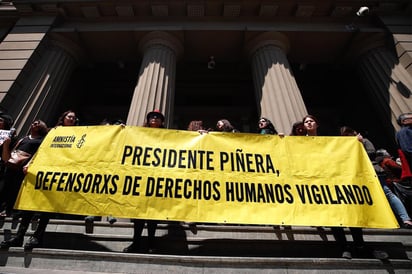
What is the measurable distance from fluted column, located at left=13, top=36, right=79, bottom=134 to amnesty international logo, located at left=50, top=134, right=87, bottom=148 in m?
3.85

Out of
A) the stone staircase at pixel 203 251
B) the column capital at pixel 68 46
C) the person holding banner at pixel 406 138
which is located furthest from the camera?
the column capital at pixel 68 46

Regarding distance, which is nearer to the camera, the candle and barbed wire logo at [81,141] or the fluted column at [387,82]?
the candle and barbed wire logo at [81,141]

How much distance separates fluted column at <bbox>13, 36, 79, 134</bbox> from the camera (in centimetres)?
779

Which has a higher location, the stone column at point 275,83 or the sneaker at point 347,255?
the stone column at point 275,83

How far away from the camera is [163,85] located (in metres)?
8.45

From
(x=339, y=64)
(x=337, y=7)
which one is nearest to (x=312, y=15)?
(x=337, y=7)

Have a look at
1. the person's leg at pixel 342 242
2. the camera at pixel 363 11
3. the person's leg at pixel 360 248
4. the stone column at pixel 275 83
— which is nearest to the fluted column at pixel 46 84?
the stone column at pixel 275 83

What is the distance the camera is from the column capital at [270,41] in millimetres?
9789

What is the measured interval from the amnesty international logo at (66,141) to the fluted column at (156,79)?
99.2 inches

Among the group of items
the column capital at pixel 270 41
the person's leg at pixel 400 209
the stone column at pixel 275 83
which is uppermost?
the column capital at pixel 270 41

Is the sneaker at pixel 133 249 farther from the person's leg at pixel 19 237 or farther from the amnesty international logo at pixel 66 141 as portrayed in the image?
the amnesty international logo at pixel 66 141

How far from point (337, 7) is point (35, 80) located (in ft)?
38.4

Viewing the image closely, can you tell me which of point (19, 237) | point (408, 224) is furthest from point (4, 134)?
point (408, 224)

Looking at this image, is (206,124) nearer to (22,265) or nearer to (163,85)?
(163,85)
